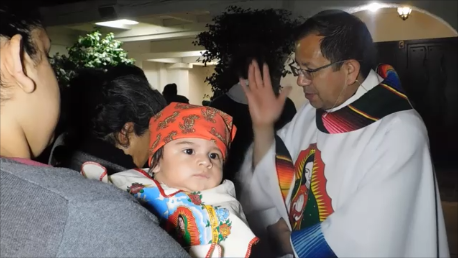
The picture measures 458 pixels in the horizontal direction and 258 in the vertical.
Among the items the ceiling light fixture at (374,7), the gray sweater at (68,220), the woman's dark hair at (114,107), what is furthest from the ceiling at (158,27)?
the gray sweater at (68,220)

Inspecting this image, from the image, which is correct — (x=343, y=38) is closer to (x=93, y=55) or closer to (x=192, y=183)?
(x=192, y=183)

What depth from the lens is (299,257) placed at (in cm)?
90

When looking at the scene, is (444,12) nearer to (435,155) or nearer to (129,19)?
(435,155)

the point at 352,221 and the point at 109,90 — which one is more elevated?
the point at 109,90

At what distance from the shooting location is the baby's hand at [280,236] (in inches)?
38.4

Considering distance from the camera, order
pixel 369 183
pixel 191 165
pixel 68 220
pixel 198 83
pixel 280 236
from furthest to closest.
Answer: pixel 198 83, pixel 280 236, pixel 369 183, pixel 191 165, pixel 68 220

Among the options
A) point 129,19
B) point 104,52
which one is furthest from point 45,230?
point 129,19

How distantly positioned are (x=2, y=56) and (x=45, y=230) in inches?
6.2

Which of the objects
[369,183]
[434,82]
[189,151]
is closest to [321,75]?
[369,183]

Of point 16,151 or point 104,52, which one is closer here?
point 16,151

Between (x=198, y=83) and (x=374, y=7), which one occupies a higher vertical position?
(x=374, y=7)

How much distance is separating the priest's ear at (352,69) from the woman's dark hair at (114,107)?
374 millimetres

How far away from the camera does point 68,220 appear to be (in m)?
0.30

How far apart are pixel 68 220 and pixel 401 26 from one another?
3.24 ft
